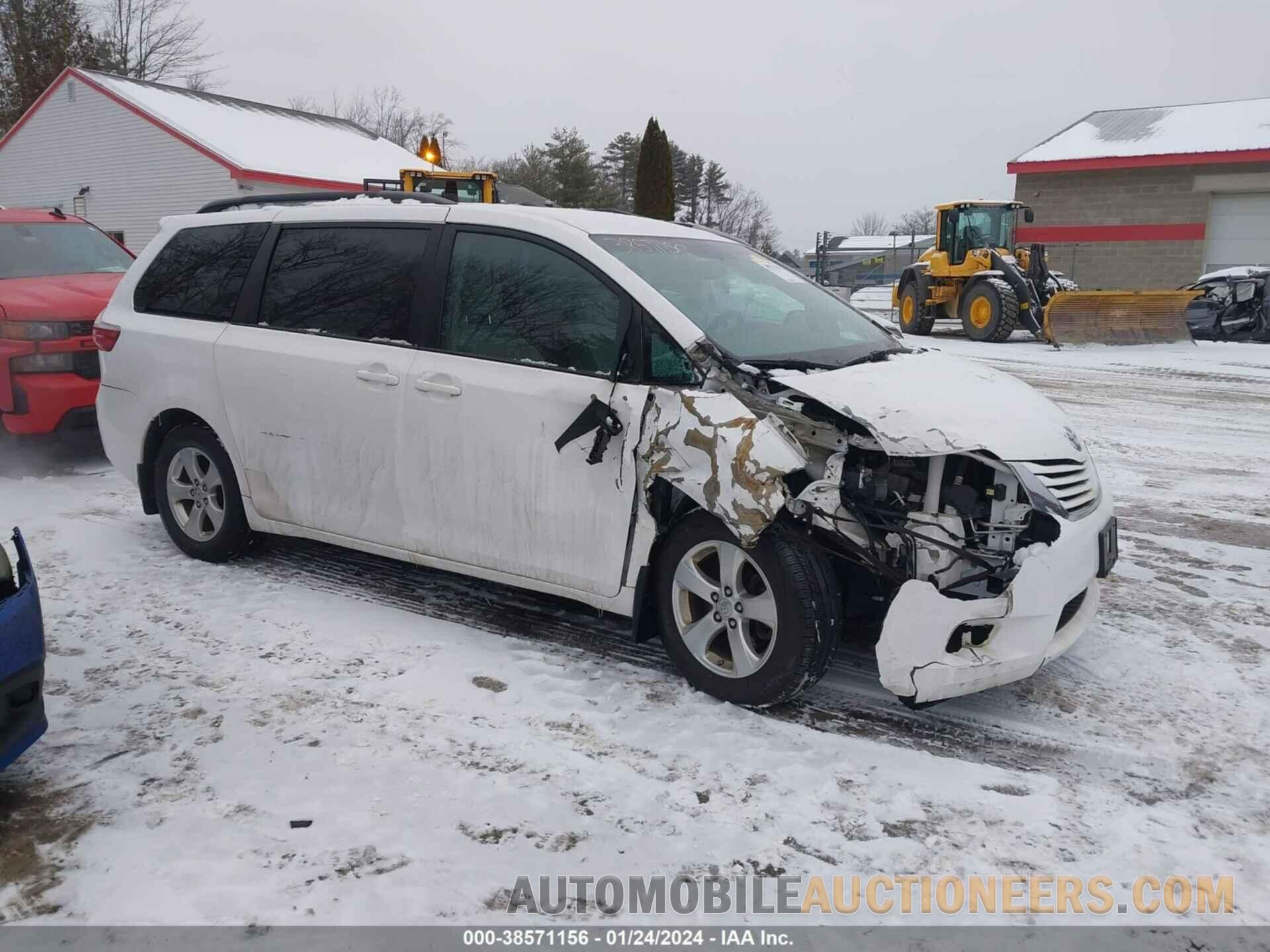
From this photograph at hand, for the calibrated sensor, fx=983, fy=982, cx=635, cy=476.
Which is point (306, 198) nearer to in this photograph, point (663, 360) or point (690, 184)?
point (663, 360)

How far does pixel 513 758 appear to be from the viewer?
333 centimetres

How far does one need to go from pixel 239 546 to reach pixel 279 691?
158cm

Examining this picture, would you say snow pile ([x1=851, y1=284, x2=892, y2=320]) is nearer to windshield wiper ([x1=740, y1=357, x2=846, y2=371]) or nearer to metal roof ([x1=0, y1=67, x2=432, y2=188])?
metal roof ([x1=0, y1=67, x2=432, y2=188])

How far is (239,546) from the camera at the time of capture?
5125mm

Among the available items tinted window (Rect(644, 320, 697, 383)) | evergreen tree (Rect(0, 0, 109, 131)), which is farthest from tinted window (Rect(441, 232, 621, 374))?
evergreen tree (Rect(0, 0, 109, 131))

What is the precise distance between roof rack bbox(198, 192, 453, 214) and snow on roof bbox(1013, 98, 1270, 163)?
2793 cm

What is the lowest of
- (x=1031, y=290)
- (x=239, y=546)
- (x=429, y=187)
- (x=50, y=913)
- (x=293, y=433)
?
(x=50, y=913)

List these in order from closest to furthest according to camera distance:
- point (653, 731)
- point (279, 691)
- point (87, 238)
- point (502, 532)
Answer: point (653, 731)
point (279, 691)
point (502, 532)
point (87, 238)

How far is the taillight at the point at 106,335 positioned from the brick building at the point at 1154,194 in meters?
27.7

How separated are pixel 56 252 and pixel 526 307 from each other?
20.0 ft

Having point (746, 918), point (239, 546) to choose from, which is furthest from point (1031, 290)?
point (746, 918)

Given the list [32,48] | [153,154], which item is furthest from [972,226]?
[32,48]

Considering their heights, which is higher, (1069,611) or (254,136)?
(254,136)
